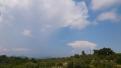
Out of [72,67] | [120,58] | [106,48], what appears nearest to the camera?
[72,67]

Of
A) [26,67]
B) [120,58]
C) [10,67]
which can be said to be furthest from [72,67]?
[120,58]

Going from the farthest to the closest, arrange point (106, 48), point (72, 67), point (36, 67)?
1. point (106, 48)
2. point (36, 67)
3. point (72, 67)

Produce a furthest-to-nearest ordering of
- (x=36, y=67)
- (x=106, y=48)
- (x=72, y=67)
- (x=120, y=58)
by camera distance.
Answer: (x=106, y=48)
(x=120, y=58)
(x=36, y=67)
(x=72, y=67)

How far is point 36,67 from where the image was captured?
119 feet

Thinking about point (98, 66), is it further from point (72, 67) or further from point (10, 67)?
point (10, 67)

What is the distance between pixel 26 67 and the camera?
35938 millimetres

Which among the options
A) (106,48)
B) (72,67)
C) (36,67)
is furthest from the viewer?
(106,48)

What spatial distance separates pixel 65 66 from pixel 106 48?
30.7 meters

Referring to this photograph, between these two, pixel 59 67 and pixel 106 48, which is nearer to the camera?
pixel 59 67

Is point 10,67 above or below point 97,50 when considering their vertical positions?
below

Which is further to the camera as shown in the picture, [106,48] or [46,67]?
[106,48]

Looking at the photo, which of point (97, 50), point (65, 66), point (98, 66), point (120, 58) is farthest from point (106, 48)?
point (65, 66)

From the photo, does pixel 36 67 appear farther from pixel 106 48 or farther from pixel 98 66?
pixel 106 48

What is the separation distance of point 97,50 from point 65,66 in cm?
3181
